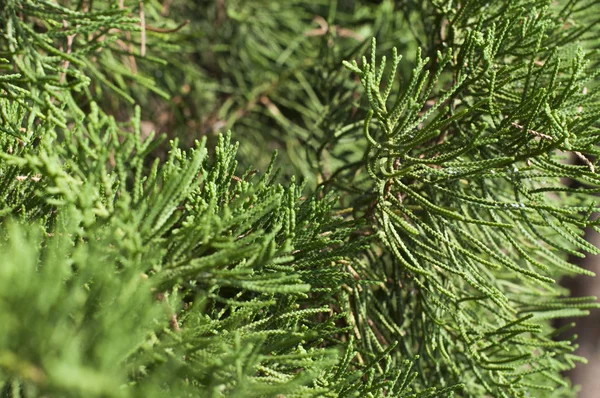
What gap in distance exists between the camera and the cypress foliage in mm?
529

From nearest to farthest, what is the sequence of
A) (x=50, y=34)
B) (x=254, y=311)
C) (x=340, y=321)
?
(x=254, y=311) → (x=50, y=34) → (x=340, y=321)

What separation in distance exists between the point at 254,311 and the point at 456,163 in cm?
35

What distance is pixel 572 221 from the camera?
29.8 inches

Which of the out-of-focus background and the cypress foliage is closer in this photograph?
the cypress foliage

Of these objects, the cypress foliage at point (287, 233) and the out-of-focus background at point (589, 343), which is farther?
the out-of-focus background at point (589, 343)

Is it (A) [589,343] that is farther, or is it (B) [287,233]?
(A) [589,343]

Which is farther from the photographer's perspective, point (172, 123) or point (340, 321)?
point (172, 123)

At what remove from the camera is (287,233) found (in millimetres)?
656

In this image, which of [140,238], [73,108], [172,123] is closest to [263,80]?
[172,123]

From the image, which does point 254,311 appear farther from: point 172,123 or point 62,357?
point 172,123

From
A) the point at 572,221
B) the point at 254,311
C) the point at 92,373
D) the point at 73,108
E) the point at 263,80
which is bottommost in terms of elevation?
the point at 92,373

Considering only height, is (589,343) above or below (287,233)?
above

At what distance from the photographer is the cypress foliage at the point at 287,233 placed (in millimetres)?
529

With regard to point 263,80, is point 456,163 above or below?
below
